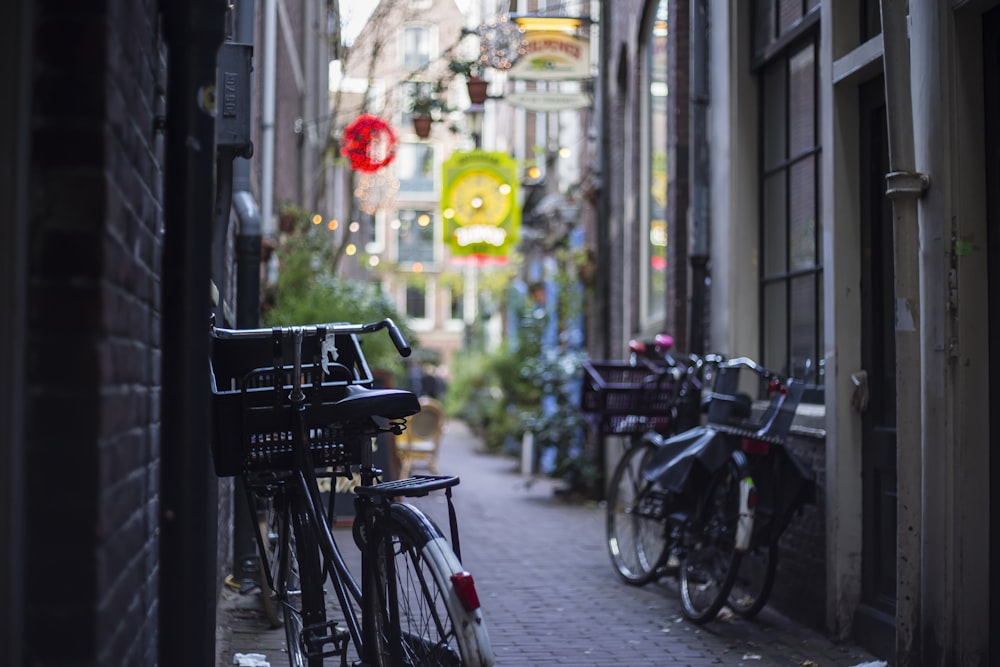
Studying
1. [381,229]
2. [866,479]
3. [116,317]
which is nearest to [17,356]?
[116,317]

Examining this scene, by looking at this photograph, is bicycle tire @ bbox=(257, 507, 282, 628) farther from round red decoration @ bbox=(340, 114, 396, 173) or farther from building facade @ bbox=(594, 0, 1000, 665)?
round red decoration @ bbox=(340, 114, 396, 173)

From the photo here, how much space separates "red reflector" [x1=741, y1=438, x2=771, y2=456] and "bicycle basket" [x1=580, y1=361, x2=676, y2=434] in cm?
172

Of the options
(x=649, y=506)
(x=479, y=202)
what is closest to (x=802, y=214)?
(x=649, y=506)

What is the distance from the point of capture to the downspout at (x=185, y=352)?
265cm

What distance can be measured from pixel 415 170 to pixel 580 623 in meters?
44.1

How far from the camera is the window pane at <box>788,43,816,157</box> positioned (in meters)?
6.64

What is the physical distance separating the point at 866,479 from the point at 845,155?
62.3 inches

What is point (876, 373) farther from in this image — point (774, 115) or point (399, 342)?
point (399, 342)

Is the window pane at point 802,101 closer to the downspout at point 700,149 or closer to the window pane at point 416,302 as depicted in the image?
the downspout at point 700,149

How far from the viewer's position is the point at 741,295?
7.48 metres

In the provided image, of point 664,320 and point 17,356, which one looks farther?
point 664,320

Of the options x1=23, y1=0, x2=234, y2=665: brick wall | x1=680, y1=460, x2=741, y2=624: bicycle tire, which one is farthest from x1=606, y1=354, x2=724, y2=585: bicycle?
x1=23, y1=0, x2=234, y2=665: brick wall

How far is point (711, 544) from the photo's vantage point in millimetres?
6344

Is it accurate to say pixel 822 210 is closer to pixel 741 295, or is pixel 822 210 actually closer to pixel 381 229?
pixel 741 295
